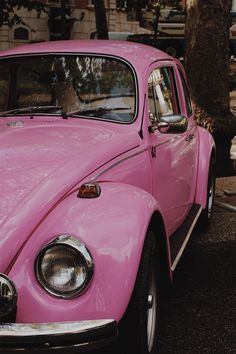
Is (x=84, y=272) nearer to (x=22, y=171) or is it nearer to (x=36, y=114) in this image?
(x=22, y=171)

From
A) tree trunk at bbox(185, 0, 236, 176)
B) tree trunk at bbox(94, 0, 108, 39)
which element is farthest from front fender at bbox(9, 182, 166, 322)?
tree trunk at bbox(94, 0, 108, 39)

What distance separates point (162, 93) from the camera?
4465 mm

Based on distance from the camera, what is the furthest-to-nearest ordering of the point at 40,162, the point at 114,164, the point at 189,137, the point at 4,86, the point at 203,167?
the point at 203,167 < the point at 189,137 < the point at 4,86 < the point at 114,164 < the point at 40,162

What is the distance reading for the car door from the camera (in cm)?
391

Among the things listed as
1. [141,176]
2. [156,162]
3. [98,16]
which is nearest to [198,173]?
[156,162]

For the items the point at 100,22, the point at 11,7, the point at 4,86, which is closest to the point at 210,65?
the point at 4,86

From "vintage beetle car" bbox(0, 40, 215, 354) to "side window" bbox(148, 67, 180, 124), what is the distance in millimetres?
→ 12

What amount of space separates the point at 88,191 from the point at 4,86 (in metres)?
1.88

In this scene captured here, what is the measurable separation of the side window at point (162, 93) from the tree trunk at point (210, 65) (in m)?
2.95

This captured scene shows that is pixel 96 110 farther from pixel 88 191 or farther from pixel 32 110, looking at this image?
pixel 88 191

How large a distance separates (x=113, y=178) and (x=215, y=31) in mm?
4966

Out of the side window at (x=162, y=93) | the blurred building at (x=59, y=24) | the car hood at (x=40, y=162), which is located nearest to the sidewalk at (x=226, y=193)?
the side window at (x=162, y=93)

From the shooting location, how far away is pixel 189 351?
10.8 ft

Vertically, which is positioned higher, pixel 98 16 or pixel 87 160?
pixel 98 16
